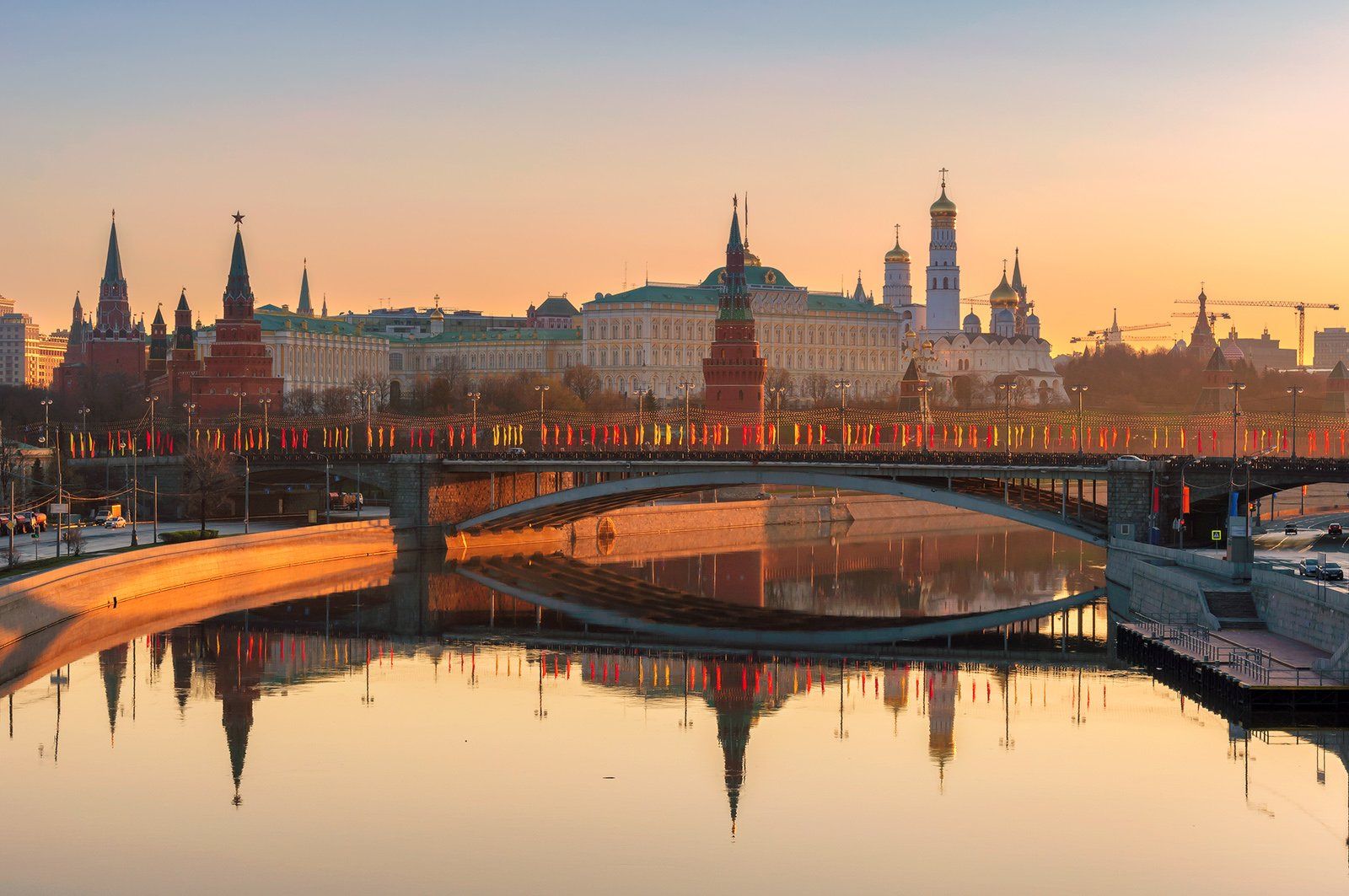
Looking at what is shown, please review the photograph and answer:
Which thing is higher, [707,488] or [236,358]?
[236,358]

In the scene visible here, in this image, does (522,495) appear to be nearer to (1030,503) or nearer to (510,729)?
(1030,503)

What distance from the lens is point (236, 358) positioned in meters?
133

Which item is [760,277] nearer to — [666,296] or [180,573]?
[666,296]

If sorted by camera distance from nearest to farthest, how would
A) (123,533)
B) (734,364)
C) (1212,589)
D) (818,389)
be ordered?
(1212,589) < (123,533) < (734,364) < (818,389)

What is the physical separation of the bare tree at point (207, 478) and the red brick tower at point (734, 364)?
42864 millimetres

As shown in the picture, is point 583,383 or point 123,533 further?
point 583,383

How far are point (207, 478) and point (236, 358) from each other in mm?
56048

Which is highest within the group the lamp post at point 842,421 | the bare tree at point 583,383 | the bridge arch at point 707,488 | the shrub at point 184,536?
the bare tree at point 583,383

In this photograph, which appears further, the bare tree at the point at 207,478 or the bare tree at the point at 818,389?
the bare tree at the point at 818,389

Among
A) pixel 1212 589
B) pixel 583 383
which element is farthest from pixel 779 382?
pixel 1212 589

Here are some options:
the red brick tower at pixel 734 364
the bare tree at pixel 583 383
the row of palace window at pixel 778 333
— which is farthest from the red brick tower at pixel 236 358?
the row of palace window at pixel 778 333

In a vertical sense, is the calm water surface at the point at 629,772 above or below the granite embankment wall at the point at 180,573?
below

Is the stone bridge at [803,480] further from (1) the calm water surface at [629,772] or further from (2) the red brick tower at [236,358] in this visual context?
(2) the red brick tower at [236,358]

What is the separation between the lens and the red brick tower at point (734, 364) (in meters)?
120
